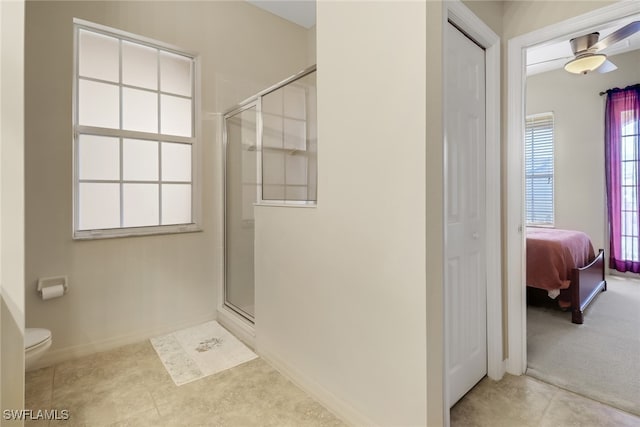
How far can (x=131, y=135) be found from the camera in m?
2.56

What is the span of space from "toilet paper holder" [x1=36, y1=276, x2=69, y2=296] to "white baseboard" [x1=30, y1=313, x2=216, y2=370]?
37 cm

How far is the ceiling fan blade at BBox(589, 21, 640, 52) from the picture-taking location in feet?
8.08

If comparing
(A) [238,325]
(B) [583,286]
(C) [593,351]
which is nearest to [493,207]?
(C) [593,351]

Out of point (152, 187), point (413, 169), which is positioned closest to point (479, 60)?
point (413, 169)

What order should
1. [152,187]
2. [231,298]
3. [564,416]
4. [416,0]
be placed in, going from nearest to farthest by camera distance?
[416,0], [564,416], [152,187], [231,298]

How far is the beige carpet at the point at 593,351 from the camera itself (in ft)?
5.94

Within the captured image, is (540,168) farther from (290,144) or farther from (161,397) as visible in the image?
(161,397)

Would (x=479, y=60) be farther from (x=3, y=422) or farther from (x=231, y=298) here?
(x=3, y=422)

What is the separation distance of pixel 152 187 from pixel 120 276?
78 cm

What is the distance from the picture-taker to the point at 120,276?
2480mm

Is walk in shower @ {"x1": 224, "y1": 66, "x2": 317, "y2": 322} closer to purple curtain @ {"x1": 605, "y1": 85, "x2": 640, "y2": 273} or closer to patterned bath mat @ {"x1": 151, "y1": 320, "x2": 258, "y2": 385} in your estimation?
patterned bath mat @ {"x1": 151, "y1": 320, "x2": 258, "y2": 385}

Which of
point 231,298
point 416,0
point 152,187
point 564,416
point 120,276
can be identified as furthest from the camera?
point 231,298

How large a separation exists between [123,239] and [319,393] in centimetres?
193

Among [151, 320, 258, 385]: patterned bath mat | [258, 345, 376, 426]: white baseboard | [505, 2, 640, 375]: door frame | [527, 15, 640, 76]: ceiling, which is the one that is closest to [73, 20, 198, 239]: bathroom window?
[151, 320, 258, 385]: patterned bath mat
